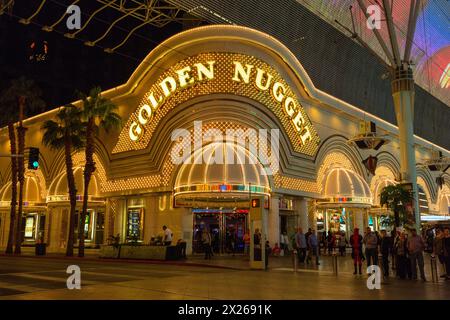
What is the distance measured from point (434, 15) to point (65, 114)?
36678mm

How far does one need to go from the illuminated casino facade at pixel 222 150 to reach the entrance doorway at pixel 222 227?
75 millimetres

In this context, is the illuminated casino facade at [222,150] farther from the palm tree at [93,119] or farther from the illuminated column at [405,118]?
the illuminated column at [405,118]

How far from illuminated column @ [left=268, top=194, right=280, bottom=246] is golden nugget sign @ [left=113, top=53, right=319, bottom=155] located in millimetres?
4865

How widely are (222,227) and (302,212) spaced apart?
684cm

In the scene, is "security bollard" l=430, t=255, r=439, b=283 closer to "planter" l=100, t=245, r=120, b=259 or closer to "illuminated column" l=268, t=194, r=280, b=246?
"illuminated column" l=268, t=194, r=280, b=246

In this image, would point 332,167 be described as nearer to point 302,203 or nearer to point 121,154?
point 302,203

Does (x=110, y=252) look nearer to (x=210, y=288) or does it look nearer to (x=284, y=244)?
(x=284, y=244)

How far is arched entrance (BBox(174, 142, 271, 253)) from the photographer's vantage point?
27734 mm

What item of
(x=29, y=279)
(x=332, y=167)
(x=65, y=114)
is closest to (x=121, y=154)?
(x=65, y=114)

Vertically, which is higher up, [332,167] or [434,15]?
[434,15]

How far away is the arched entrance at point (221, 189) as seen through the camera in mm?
27734

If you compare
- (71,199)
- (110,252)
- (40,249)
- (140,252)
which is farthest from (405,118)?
(40,249)
